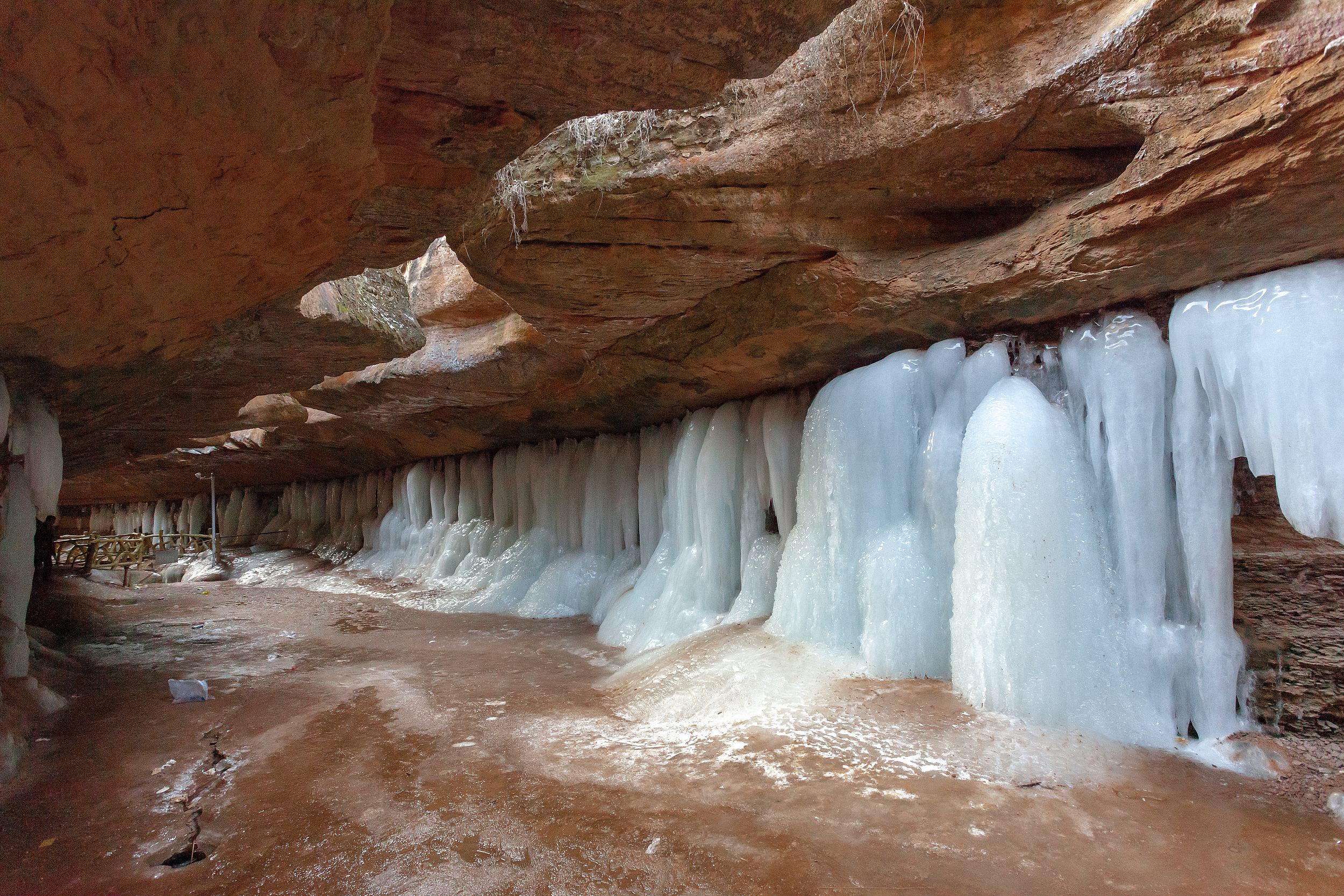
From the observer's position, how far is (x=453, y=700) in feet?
16.6

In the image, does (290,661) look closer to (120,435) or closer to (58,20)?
(120,435)

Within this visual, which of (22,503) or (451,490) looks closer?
(22,503)

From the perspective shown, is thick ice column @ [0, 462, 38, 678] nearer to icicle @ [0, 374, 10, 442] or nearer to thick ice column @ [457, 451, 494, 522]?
icicle @ [0, 374, 10, 442]

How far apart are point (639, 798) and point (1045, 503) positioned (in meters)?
2.75

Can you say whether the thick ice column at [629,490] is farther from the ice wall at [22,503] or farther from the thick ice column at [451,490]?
the ice wall at [22,503]

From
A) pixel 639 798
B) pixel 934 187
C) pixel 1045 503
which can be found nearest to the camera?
pixel 639 798

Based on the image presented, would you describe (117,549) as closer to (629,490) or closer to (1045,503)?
(629,490)

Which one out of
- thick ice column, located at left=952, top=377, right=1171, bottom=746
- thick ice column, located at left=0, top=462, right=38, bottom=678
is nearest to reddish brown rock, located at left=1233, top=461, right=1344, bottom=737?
thick ice column, located at left=952, top=377, right=1171, bottom=746

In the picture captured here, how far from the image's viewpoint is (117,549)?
648 inches

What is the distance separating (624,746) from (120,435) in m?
7.87

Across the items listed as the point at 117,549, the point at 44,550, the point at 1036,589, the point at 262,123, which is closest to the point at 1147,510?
the point at 1036,589

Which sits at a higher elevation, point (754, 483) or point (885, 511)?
point (754, 483)

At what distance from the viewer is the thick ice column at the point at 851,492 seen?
5121mm

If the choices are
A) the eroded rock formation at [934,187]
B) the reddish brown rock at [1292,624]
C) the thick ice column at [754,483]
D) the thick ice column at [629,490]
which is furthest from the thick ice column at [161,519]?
the reddish brown rock at [1292,624]
